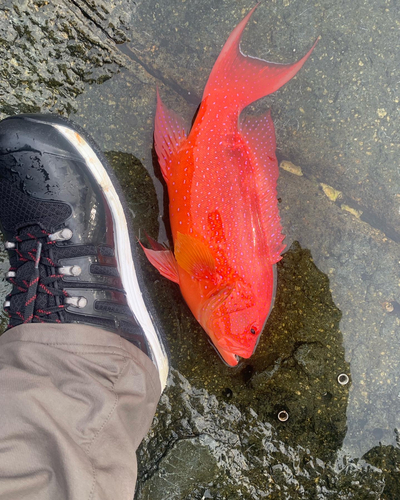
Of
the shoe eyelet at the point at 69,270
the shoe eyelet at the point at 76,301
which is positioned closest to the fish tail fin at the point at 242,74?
the shoe eyelet at the point at 69,270

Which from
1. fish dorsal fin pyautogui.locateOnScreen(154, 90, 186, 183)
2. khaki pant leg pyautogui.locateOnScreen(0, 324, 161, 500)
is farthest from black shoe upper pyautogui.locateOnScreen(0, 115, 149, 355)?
fish dorsal fin pyautogui.locateOnScreen(154, 90, 186, 183)

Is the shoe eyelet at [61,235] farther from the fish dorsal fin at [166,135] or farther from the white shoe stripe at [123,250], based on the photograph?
the fish dorsal fin at [166,135]

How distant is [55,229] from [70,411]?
111cm

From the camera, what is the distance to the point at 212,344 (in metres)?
2.76

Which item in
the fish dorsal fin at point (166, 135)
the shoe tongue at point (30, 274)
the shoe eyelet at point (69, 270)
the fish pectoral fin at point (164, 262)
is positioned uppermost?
the fish dorsal fin at point (166, 135)

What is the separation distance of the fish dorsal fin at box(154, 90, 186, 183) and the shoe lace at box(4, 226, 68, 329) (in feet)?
2.73

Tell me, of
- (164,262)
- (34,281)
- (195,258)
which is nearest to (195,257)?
(195,258)

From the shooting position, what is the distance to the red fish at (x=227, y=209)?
7.47 feet

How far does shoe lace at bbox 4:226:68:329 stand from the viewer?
2209 millimetres

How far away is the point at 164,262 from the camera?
8.36ft

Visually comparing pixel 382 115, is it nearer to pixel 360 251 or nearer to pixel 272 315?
pixel 360 251

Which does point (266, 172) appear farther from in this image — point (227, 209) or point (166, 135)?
point (166, 135)

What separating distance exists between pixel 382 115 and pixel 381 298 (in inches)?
50.0

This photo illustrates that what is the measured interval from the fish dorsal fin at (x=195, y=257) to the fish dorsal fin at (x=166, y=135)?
0.46 metres
